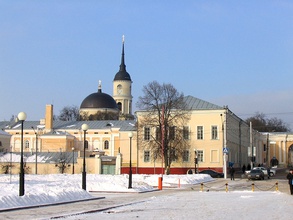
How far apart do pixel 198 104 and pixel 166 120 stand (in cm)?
857

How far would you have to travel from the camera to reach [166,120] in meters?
68.4

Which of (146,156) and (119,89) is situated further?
(119,89)

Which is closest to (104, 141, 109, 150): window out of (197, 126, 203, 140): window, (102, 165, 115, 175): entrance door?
(102, 165, 115, 175): entrance door

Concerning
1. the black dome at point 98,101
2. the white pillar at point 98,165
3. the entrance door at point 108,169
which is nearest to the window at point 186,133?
the entrance door at point 108,169

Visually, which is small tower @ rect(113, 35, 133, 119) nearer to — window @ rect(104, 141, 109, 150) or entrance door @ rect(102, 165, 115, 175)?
window @ rect(104, 141, 109, 150)

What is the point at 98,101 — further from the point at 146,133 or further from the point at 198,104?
the point at 198,104

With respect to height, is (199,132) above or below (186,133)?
above

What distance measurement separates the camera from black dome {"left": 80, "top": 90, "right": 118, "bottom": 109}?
142 m

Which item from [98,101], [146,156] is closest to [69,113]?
[98,101]

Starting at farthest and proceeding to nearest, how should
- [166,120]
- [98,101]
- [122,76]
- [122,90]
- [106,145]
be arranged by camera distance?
[122,90] < [122,76] < [98,101] < [106,145] < [166,120]

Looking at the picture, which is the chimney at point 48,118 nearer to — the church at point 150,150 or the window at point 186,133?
the church at point 150,150

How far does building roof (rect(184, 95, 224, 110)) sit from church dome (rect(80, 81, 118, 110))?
65.8 metres

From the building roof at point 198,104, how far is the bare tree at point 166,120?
2.21m

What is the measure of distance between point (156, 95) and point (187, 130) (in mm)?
7999
